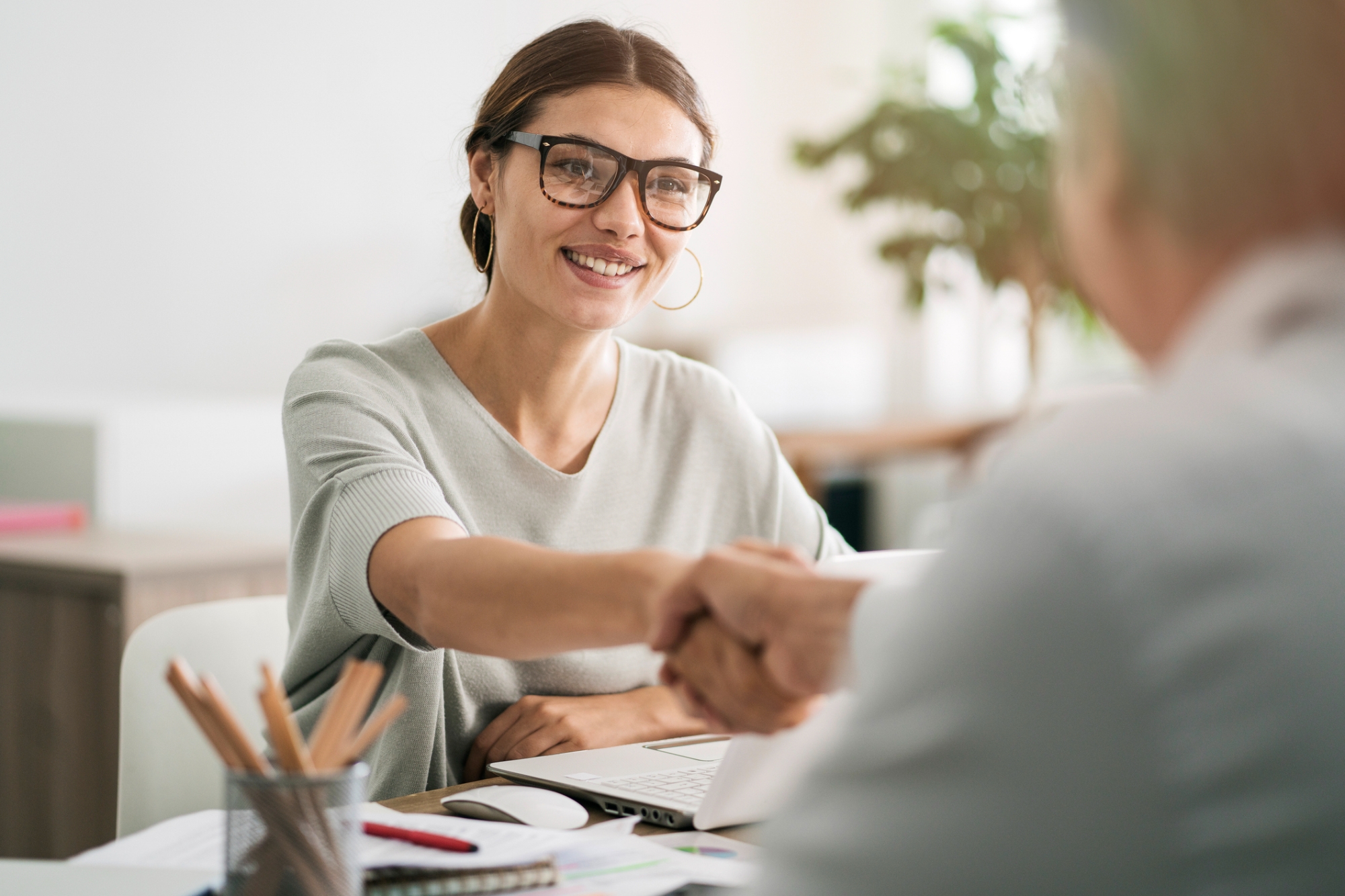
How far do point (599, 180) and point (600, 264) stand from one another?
0.10m

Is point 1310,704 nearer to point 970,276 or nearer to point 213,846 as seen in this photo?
point 213,846

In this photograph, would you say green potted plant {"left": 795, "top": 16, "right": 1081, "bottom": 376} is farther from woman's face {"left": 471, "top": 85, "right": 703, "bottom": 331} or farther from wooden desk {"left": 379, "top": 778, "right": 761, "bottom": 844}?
wooden desk {"left": 379, "top": 778, "right": 761, "bottom": 844}

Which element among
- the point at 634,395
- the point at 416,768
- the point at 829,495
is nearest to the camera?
the point at 416,768

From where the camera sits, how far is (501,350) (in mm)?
1592

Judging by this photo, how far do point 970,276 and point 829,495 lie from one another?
1.23 meters

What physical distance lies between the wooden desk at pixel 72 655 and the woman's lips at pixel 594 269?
1117mm

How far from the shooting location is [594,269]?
157cm

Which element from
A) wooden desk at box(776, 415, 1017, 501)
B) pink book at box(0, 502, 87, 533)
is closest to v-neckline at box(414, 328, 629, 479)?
pink book at box(0, 502, 87, 533)

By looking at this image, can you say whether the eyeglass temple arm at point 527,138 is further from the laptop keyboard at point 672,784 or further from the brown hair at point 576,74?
the laptop keyboard at point 672,784

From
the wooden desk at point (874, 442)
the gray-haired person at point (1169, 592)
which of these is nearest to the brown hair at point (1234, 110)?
the gray-haired person at point (1169, 592)

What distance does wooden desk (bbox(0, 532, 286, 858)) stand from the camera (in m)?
2.27

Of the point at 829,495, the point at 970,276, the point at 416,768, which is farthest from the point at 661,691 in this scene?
the point at 970,276

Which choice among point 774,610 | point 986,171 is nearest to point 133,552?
point 774,610

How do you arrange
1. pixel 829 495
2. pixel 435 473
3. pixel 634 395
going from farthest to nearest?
pixel 829 495
pixel 634 395
pixel 435 473
